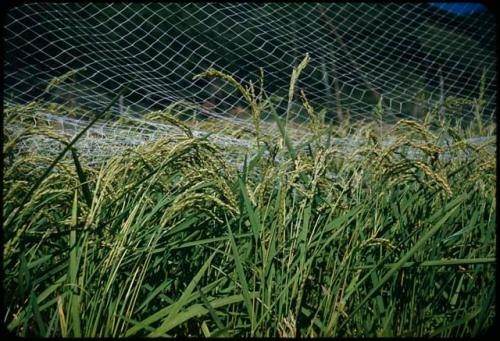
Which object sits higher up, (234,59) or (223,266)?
(223,266)

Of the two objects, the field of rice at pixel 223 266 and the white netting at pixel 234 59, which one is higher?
the field of rice at pixel 223 266

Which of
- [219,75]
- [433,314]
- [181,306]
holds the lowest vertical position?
[433,314]

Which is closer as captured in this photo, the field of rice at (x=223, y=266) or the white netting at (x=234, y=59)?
the field of rice at (x=223, y=266)

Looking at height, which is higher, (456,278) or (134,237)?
(134,237)

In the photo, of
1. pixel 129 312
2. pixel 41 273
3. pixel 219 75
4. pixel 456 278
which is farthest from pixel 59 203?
pixel 456 278

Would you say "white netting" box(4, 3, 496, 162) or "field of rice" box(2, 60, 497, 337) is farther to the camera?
"white netting" box(4, 3, 496, 162)

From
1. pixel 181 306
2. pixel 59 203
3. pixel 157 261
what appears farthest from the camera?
pixel 59 203

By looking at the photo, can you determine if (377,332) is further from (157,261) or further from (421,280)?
(157,261)

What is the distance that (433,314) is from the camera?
2.82 feet

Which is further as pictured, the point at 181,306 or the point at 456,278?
the point at 456,278

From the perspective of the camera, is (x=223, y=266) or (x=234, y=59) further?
(x=234, y=59)

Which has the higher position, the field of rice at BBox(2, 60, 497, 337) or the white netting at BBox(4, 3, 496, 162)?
the field of rice at BBox(2, 60, 497, 337)

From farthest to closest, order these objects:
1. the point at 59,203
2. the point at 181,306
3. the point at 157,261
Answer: the point at 59,203 → the point at 157,261 → the point at 181,306

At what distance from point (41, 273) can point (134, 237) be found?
0.55 feet
